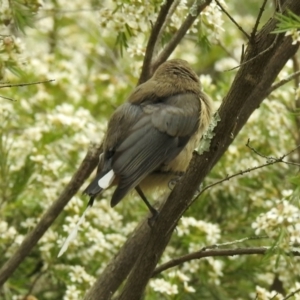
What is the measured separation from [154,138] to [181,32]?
1.65 feet

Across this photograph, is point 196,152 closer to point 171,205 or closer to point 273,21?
point 171,205

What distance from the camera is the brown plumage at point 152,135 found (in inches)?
140

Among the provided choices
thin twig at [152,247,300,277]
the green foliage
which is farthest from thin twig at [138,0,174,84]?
thin twig at [152,247,300,277]

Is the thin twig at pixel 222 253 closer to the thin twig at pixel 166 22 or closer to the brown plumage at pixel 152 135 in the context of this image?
the brown plumage at pixel 152 135

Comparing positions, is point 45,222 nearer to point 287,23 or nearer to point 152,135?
point 152,135

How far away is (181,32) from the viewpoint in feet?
11.7

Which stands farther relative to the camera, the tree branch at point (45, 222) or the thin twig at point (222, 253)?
the tree branch at point (45, 222)

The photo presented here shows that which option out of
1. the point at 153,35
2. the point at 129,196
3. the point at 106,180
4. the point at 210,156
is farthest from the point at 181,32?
the point at 129,196

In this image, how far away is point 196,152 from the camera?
2850mm

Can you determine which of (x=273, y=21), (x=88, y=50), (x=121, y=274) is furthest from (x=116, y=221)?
(x=88, y=50)

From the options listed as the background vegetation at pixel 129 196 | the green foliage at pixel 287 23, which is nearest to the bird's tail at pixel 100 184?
the background vegetation at pixel 129 196

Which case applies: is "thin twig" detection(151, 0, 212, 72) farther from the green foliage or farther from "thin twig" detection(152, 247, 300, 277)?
"thin twig" detection(152, 247, 300, 277)

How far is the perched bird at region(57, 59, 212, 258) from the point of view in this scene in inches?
140

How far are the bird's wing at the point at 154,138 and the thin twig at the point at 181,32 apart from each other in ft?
0.66
